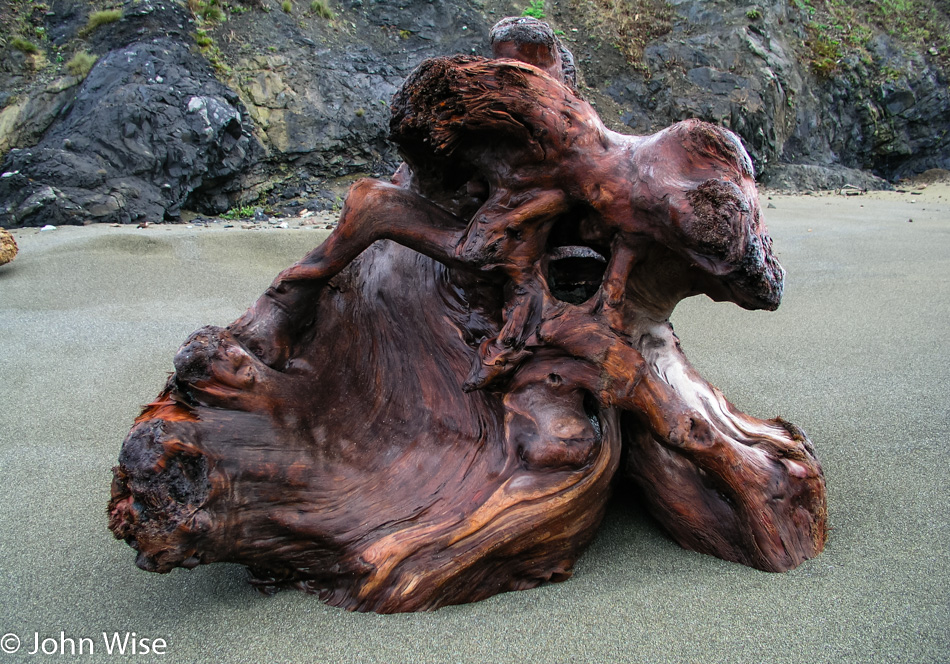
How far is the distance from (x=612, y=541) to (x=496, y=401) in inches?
17.2

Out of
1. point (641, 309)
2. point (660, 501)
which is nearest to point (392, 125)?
point (641, 309)

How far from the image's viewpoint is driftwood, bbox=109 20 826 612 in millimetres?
1407

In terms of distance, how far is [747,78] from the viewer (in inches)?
328

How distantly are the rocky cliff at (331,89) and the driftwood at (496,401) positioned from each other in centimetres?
448

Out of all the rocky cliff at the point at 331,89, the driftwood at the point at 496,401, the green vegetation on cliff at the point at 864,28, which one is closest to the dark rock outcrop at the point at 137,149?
the rocky cliff at the point at 331,89

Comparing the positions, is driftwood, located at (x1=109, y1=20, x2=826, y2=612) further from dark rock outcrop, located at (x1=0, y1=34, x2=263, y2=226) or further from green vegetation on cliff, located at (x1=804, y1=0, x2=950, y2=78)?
green vegetation on cliff, located at (x1=804, y1=0, x2=950, y2=78)

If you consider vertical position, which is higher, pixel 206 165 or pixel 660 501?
pixel 660 501

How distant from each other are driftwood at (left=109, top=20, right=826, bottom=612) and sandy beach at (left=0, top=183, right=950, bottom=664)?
0.34 ft

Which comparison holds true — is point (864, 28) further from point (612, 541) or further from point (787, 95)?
point (612, 541)

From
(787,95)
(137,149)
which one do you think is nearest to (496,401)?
(137,149)

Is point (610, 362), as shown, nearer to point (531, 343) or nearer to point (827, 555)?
point (531, 343)

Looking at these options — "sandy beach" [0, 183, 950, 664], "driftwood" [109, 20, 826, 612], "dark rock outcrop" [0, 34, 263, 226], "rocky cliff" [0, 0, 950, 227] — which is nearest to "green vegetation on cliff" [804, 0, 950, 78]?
"rocky cliff" [0, 0, 950, 227]

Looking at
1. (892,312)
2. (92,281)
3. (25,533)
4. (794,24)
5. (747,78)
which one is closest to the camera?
(25,533)

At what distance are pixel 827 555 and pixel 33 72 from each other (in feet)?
24.4
